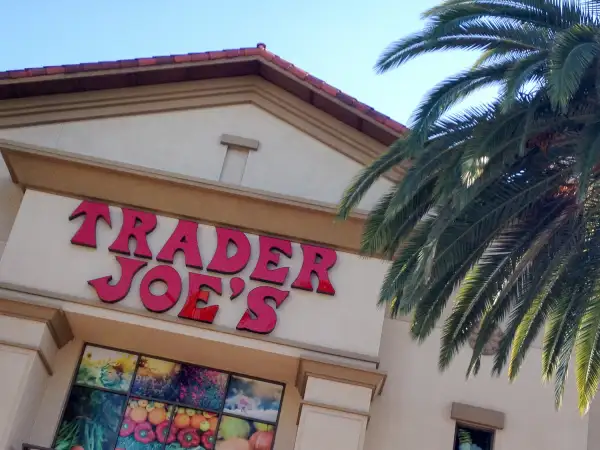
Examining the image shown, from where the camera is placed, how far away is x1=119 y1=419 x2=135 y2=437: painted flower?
16.4m

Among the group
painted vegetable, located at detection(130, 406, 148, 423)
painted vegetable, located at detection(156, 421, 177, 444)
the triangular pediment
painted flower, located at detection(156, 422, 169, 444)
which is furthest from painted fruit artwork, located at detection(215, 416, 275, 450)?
the triangular pediment

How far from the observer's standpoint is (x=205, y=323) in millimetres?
16266

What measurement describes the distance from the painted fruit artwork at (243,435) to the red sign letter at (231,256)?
9.02 feet

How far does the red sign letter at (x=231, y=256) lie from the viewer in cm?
1666

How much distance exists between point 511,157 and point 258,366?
6669 millimetres

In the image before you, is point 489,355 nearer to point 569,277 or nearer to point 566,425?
point 566,425

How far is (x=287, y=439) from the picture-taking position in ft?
54.3

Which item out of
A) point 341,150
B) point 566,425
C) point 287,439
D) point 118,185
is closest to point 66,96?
point 118,185

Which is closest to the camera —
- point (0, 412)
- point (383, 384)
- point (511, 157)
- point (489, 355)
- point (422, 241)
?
point (511, 157)

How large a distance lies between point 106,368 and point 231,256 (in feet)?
10.3

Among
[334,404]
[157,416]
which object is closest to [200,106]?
[157,416]

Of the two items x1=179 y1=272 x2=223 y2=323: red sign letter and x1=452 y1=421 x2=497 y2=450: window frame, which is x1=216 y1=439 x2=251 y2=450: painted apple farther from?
x1=452 y1=421 x2=497 y2=450: window frame

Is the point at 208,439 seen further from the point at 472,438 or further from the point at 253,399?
the point at 472,438

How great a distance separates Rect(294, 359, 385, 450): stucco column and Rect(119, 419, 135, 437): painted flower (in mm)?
3068
